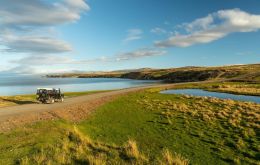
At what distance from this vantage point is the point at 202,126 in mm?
23891

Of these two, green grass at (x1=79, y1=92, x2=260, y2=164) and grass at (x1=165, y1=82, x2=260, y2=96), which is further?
grass at (x1=165, y1=82, x2=260, y2=96)

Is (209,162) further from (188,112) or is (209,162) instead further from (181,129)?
(188,112)

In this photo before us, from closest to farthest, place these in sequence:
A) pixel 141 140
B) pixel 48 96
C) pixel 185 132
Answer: pixel 141 140 < pixel 185 132 < pixel 48 96

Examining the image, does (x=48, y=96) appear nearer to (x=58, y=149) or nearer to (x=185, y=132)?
(x=185, y=132)

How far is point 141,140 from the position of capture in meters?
19.6

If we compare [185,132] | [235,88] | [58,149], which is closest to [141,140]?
[185,132]

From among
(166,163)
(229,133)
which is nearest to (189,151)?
(166,163)

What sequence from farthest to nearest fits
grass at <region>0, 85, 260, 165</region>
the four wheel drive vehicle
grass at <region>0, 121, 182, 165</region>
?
the four wheel drive vehicle, grass at <region>0, 85, 260, 165</region>, grass at <region>0, 121, 182, 165</region>

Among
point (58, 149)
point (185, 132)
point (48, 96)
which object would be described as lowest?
point (185, 132)

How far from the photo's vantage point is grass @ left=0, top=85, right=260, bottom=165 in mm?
14195

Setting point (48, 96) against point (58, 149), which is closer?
point (58, 149)

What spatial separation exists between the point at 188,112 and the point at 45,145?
60.6 ft

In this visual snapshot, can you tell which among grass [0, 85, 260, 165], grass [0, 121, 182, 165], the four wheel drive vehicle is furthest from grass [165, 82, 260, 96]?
grass [0, 121, 182, 165]

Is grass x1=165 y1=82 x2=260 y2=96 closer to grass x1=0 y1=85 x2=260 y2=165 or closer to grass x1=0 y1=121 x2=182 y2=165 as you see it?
grass x1=0 y1=85 x2=260 y2=165
